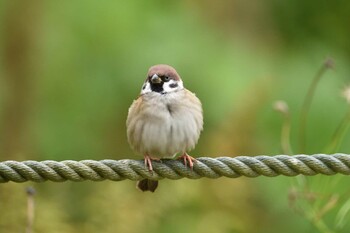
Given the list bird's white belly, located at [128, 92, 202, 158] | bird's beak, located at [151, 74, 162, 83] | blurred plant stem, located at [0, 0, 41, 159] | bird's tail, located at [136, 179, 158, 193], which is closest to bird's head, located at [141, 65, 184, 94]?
bird's beak, located at [151, 74, 162, 83]

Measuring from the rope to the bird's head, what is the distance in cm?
67

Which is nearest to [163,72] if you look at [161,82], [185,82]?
[161,82]

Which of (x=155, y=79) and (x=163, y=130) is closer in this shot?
(x=163, y=130)

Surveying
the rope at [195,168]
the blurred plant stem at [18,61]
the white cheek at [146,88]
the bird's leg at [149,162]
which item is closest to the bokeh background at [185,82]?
the blurred plant stem at [18,61]

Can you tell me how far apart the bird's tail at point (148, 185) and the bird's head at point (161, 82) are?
1.50 feet

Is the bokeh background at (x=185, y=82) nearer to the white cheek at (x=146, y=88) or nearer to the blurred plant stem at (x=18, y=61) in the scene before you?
the blurred plant stem at (x=18, y=61)

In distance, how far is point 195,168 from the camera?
500cm

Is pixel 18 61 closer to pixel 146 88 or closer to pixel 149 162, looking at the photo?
pixel 146 88

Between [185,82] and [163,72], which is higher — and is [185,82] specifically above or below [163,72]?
above

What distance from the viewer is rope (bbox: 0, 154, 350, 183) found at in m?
4.80

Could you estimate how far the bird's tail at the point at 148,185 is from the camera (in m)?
5.40

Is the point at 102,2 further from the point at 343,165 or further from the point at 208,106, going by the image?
the point at 343,165

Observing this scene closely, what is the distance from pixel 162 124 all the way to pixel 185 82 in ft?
8.10

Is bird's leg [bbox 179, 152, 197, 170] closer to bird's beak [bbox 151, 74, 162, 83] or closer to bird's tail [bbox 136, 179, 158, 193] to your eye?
bird's tail [bbox 136, 179, 158, 193]
